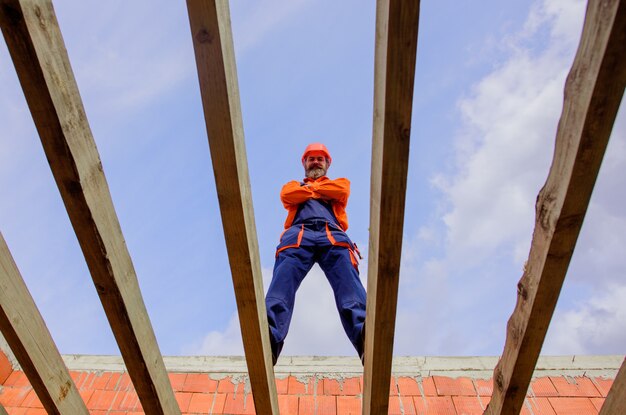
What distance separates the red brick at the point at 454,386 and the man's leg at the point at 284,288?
1.26m

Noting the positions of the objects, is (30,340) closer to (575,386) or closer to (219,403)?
(219,403)

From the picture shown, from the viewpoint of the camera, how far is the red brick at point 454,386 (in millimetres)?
3312

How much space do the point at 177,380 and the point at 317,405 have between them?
996mm

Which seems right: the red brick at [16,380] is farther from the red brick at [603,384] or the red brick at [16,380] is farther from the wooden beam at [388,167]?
the red brick at [603,384]

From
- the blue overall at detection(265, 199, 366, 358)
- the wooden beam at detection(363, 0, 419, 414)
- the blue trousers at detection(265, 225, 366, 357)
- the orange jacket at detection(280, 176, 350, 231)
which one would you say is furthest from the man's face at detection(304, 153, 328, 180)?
the wooden beam at detection(363, 0, 419, 414)

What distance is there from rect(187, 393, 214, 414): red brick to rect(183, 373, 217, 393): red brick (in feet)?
0.13

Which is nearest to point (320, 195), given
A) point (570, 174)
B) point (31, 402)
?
point (570, 174)

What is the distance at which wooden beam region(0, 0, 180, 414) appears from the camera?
130 centimetres

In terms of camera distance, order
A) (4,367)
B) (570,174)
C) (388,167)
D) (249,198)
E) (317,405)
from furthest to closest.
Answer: (4,367), (317,405), (249,198), (388,167), (570,174)

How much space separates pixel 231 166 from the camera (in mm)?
1575

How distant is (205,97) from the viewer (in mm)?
1452

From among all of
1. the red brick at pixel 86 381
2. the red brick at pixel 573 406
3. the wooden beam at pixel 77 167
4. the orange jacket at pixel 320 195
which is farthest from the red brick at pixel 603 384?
the red brick at pixel 86 381

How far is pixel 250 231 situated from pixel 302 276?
44.4 inches

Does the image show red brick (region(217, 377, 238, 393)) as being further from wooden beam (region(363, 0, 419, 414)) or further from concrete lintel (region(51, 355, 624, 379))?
wooden beam (region(363, 0, 419, 414))
